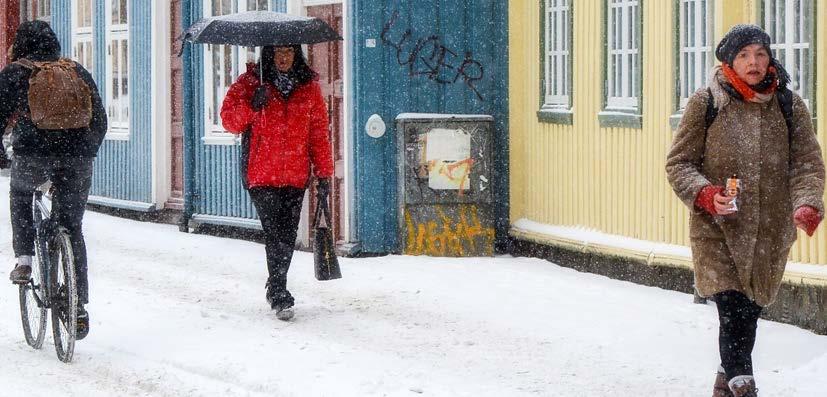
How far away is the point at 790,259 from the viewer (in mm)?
9617

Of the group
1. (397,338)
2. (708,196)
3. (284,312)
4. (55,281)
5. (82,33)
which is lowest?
(397,338)

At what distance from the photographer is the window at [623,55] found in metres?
11.8

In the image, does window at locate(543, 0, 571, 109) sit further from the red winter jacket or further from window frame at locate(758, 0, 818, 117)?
the red winter jacket

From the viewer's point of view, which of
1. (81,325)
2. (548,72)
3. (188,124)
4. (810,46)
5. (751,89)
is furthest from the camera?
(188,124)

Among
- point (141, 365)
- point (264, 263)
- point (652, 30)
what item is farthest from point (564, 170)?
point (141, 365)

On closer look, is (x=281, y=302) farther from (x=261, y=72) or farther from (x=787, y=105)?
(x=787, y=105)

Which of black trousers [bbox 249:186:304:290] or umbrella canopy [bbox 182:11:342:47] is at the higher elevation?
umbrella canopy [bbox 182:11:342:47]

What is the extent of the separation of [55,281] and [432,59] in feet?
18.9

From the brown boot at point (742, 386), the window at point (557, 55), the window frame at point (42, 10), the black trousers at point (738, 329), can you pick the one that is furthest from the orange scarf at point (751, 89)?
the window frame at point (42, 10)

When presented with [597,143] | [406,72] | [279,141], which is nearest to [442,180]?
[406,72]

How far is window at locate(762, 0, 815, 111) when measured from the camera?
31.0 feet

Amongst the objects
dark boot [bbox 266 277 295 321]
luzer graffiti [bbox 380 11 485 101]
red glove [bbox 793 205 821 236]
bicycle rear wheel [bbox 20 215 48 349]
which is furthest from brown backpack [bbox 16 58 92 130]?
luzer graffiti [bbox 380 11 485 101]

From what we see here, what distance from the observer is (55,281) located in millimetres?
8383

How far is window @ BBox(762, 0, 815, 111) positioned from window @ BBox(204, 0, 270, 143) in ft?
22.4
